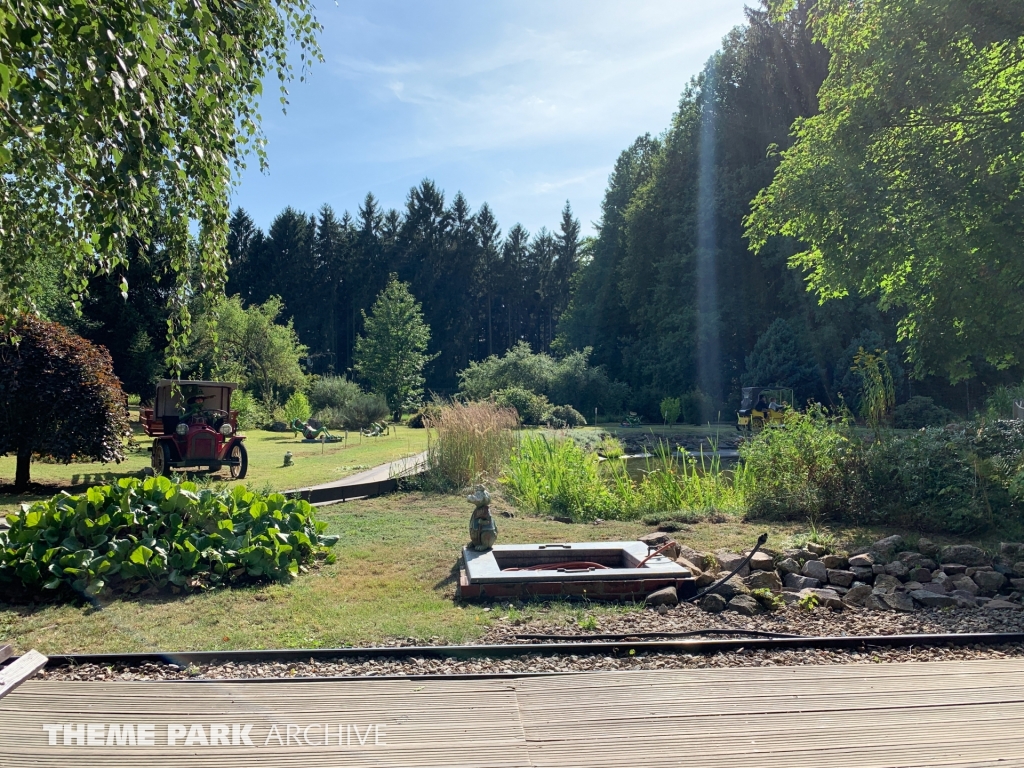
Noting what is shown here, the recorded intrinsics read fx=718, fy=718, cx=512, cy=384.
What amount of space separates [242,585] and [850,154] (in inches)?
384

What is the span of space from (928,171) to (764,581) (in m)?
7.41

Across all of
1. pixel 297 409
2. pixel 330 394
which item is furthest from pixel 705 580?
pixel 330 394

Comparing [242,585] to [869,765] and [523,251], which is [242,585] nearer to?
[869,765]

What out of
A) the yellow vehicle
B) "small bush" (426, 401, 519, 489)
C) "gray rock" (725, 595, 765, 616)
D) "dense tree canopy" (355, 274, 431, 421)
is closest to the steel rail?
"gray rock" (725, 595, 765, 616)

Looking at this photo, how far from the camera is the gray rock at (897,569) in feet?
17.3

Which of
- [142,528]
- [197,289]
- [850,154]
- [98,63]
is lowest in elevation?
[142,528]

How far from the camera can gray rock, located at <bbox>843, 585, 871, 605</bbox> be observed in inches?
190

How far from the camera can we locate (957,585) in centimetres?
509

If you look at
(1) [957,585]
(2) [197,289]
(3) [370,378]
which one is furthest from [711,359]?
(2) [197,289]

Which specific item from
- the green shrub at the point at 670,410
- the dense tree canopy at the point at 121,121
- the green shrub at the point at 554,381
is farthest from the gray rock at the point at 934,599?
the green shrub at the point at 554,381

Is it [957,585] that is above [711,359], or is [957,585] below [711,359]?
below

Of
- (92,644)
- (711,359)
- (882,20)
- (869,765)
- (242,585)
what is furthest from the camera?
(711,359)

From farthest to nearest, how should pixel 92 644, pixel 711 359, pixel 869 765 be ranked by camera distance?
pixel 711 359, pixel 92 644, pixel 869 765

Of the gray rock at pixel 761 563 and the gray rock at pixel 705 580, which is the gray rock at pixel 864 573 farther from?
the gray rock at pixel 705 580
